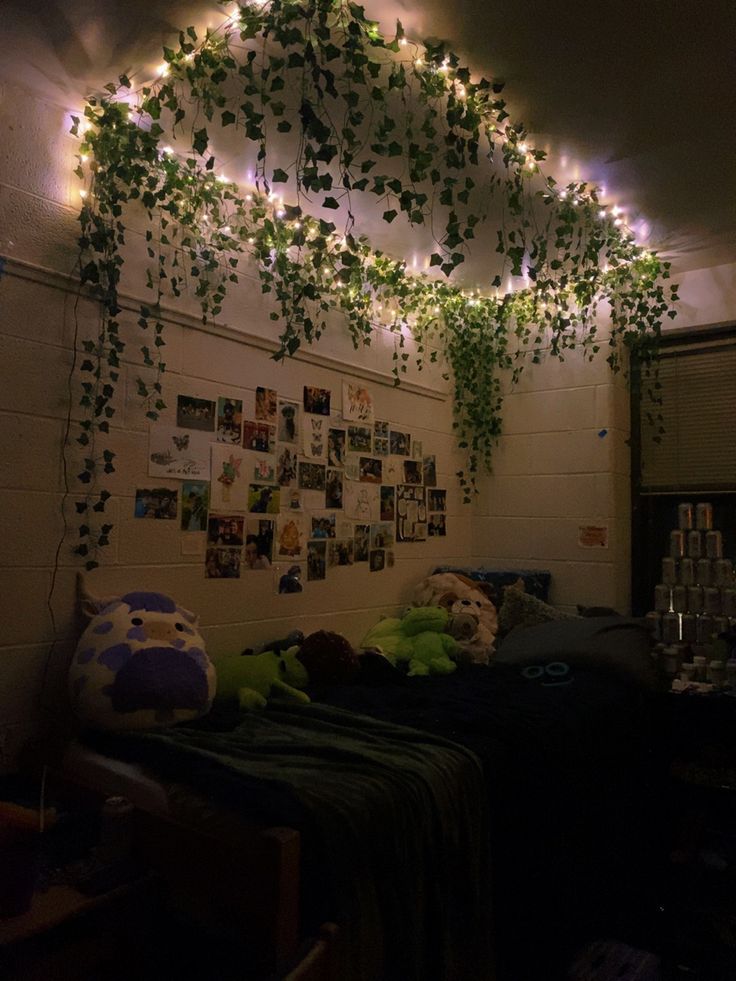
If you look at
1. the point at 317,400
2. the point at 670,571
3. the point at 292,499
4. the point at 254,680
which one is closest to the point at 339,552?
the point at 292,499

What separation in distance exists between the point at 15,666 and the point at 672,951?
2.25 meters

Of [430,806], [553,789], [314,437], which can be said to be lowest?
[553,789]

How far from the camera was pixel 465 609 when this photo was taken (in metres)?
3.39

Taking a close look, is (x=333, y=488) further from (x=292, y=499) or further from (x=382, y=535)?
(x=382, y=535)

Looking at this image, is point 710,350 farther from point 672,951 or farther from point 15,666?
point 15,666

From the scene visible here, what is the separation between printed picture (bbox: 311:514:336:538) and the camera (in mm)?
3166

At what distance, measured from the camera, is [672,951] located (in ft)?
7.37

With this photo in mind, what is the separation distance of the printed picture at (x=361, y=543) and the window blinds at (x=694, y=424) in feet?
5.03

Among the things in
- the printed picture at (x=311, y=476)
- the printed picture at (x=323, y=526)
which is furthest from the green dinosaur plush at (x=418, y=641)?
the printed picture at (x=311, y=476)

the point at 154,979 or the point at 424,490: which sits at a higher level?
the point at 424,490

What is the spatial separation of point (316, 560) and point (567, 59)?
208cm

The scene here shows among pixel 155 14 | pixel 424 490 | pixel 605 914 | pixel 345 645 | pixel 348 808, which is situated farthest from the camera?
pixel 424 490

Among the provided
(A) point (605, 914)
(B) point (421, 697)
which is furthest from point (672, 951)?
(B) point (421, 697)

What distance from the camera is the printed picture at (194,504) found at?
8.64ft
